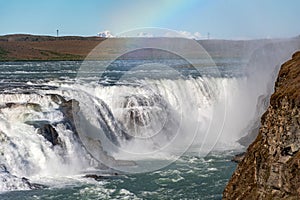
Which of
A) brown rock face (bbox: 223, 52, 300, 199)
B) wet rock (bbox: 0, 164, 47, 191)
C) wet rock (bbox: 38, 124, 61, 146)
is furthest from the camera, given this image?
wet rock (bbox: 38, 124, 61, 146)

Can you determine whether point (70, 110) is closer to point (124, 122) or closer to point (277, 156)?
point (124, 122)

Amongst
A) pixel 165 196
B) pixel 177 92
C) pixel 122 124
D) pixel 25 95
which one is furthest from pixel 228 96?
pixel 165 196

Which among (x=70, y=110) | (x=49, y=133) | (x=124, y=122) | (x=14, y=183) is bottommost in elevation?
(x=14, y=183)

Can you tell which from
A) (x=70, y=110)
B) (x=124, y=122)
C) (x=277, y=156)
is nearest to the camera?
(x=277, y=156)

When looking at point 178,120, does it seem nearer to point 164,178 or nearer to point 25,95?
point 25,95

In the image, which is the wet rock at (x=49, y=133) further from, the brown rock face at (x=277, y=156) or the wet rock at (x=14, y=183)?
the brown rock face at (x=277, y=156)

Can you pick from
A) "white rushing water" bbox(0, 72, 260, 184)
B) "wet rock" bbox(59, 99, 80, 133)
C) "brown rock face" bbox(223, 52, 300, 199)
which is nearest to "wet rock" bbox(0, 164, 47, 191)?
"white rushing water" bbox(0, 72, 260, 184)

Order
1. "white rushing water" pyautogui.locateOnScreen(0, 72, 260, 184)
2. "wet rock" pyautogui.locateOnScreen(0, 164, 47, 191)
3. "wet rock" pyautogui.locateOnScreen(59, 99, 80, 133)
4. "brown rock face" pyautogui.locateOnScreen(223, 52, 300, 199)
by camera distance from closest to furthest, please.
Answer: "brown rock face" pyautogui.locateOnScreen(223, 52, 300, 199), "wet rock" pyautogui.locateOnScreen(0, 164, 47, 191), "white rushing water" pyautogui.locateOnScreen(0, 72, 260, 184), "wet rock" pyautogui.locateOnScreen(59, 99, 80, 133)

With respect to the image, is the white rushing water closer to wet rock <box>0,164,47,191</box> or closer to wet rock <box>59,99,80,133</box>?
wet rock <box>59,99,80,133</box>

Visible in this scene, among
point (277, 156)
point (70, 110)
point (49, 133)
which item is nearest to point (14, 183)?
point (49, 133)

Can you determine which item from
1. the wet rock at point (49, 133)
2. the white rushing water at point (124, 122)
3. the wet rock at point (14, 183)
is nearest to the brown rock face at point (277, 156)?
the wet rock at point (14, 183)
